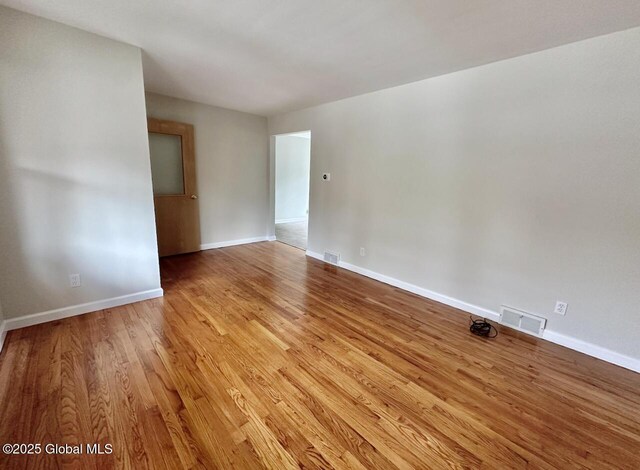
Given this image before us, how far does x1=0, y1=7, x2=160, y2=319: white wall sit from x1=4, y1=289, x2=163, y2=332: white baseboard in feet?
0.14

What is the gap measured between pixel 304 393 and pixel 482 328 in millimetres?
1860

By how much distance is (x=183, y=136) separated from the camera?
4316mm

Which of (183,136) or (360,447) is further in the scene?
(183,136)

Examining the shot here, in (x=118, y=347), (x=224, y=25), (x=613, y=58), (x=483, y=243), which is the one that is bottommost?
(x=118, y=347)

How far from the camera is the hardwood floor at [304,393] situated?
54.7 inches

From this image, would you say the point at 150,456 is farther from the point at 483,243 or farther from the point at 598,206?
the point at 598,206

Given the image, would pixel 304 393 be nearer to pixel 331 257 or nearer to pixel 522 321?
pixel 522 321

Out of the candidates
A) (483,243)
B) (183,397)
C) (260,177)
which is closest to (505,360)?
(483,243)

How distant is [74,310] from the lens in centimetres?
256

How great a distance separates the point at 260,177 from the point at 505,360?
475cm

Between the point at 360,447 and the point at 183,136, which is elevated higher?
the point at 183,136

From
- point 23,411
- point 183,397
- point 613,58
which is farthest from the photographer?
point 613,58

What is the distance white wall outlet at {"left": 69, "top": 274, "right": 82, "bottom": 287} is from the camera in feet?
8.28

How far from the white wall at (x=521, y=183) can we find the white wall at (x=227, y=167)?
7.57ft
